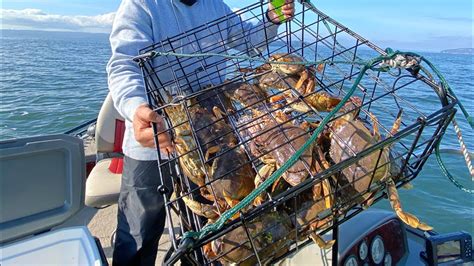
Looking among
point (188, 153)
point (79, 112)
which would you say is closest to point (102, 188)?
point (188, 153)

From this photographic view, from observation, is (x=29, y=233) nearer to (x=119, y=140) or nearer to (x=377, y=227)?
(x=119, y=140)

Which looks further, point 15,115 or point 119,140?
point 15,115

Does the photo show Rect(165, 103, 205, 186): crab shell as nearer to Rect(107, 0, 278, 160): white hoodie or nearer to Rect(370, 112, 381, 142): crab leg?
Rect(107, 0, 278, 160): white hoodie

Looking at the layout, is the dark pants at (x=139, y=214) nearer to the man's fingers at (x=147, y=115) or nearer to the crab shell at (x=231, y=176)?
the man's fingers at (x=147, y=115)

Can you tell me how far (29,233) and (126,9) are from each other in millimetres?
1370

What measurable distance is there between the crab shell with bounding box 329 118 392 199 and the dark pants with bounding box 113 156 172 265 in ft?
3.64

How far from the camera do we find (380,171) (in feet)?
4.51

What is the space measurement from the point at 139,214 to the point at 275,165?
3.70 ft


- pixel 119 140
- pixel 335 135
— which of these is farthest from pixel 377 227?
pixel 119 140

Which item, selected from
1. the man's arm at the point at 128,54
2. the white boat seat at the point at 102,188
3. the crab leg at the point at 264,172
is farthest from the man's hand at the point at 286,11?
the white boat seat at the point at 102,188

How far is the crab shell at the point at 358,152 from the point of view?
1372 mm

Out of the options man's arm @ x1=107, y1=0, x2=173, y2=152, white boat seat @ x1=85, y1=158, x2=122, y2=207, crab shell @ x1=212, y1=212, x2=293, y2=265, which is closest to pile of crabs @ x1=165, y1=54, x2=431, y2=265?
crab shell @ x1=212, y1=212, x2=293, y2=265

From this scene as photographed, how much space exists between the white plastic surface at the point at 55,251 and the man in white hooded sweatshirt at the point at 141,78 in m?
0.57

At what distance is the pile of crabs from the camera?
1295 millimetres
